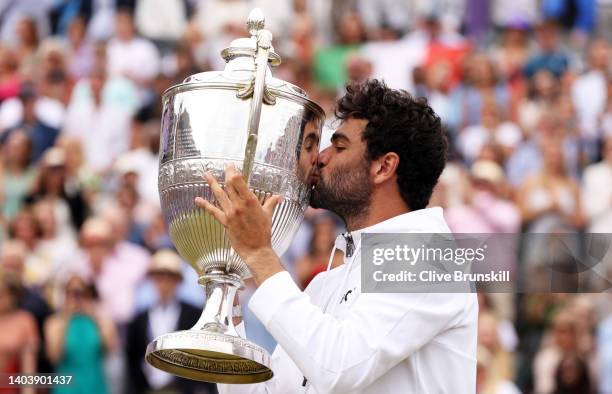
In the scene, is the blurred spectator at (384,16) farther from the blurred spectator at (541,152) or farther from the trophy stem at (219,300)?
the trophy stem at (219,300)

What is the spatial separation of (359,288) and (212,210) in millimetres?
507

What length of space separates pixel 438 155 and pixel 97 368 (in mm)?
4623

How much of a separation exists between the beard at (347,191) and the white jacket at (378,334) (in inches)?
4.4

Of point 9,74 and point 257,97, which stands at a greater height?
point 9,74

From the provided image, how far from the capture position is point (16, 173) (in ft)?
36.0

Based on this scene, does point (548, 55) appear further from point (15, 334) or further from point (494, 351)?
point (15, 334)

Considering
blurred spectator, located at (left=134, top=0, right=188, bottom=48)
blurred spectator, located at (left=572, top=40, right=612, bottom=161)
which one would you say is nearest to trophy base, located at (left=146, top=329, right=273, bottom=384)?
blurred spectator, located at (left=572, top=40, right=612, bottom=161)

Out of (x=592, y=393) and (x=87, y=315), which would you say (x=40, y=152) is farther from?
(x=592, y=393)

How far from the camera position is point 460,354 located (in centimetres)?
450

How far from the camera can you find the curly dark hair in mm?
4777

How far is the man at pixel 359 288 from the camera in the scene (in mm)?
4293

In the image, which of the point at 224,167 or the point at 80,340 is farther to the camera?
the point at 80,340

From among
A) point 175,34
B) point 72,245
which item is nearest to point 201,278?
point 72,245

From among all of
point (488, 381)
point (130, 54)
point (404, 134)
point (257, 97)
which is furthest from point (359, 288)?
point (130, 54)
